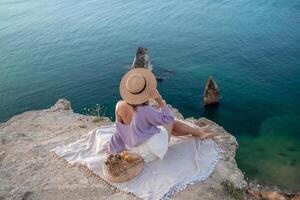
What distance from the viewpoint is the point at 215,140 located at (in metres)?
14.6

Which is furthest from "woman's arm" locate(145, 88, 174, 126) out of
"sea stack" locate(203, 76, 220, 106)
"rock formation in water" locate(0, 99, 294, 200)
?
"sea stack" locate(203, 76, 220, 106)

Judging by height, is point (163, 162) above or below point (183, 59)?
above

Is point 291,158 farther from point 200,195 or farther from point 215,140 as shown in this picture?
point 200,195

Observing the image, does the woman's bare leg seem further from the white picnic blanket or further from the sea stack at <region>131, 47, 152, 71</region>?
the sea stack at <region>131, 47, 152, 71</region>

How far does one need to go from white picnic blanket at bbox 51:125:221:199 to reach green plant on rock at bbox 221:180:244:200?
619 mm

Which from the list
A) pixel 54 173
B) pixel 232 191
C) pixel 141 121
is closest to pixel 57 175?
pixel 54 173

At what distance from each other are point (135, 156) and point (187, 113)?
3286 cm

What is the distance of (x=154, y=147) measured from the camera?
12.7 metres

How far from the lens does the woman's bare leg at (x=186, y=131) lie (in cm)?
1366

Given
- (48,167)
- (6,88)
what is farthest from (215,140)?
(6,88)

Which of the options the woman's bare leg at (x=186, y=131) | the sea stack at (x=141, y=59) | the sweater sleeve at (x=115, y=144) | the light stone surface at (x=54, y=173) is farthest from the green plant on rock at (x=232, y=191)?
the sea stack at (x=141, y=59)

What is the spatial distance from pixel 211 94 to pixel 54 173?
Answer: 33.7 metres

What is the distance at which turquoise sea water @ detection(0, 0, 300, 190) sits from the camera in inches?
1644

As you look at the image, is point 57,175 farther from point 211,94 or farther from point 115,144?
point 211,94
